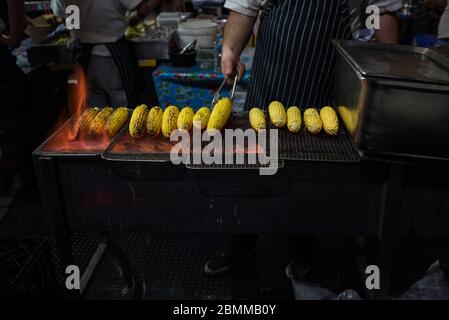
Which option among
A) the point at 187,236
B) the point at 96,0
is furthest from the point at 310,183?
the point at 96,0

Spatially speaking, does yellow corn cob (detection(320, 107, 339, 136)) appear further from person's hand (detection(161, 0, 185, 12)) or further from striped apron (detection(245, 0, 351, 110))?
person's hand (detection(161, 0, 185, 12))

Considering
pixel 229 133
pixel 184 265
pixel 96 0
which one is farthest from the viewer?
pixel 96 0

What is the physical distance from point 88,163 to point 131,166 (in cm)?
24

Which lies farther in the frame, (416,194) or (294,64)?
(294,64)

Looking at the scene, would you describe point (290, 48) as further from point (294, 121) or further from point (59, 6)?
point (59, 6)

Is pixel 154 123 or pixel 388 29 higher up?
pixel 388 29

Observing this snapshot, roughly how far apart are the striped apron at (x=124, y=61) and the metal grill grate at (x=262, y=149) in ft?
9.33

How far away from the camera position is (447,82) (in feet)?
5.77

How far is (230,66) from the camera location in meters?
3.03

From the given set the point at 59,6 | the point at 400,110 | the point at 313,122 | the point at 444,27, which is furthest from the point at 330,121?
the point at 59,6

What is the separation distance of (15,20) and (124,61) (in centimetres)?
131

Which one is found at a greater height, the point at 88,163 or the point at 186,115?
the point at 186,115

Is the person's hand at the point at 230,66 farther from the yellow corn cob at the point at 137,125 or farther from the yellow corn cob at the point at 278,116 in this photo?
the yellow corn cob at the point at 137,125

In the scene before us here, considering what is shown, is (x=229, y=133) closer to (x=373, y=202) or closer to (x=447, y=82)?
(x=373, y=202)
